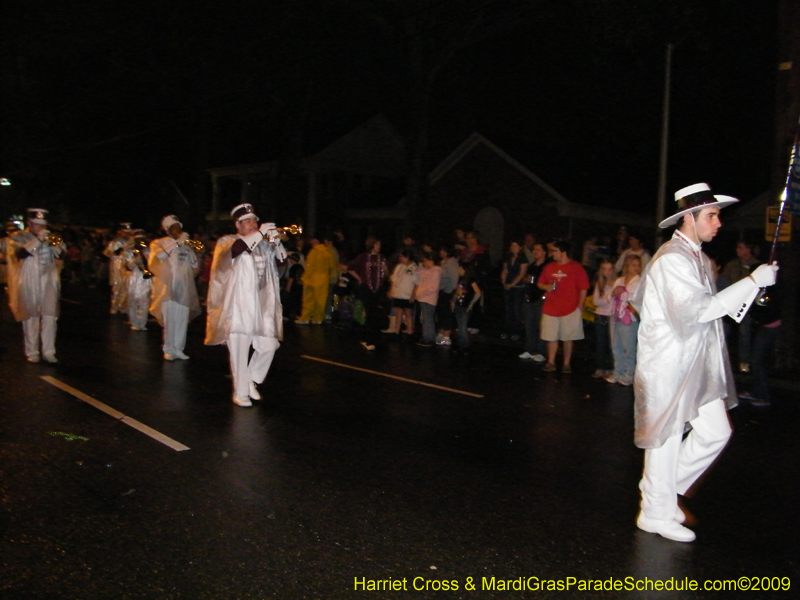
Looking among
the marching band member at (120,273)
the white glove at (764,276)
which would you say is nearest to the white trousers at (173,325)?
the marching band member at (120,273)

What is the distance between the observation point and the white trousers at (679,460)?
4.73 m

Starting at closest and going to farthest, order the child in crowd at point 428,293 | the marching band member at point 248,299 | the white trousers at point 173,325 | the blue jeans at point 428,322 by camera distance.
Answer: the marching band member at point 248,299 < the white trousers at point 173,325 < the child in crowd at point 428,293 < the blue jeans at point 428,322

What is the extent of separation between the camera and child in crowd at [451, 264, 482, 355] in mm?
13273

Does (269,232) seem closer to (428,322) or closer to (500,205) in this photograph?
(428,322)

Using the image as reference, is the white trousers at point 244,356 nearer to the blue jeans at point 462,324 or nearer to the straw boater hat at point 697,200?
the straw boater hat at point 697,200

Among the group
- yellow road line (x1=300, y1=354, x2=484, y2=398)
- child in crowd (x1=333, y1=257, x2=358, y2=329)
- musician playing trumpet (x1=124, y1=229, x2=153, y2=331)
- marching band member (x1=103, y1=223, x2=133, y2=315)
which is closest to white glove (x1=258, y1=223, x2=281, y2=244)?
yellow road line (x1=300, y1=354, x2=484, y2=398)

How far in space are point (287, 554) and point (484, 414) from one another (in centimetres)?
406

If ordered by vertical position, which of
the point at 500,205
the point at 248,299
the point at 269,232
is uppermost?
the point at 500,205

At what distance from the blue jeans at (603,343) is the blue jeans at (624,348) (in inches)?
25.1

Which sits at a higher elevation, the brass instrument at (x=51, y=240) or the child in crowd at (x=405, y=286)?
the brass instrument at (x=51, y=240)

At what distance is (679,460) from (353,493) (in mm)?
2114

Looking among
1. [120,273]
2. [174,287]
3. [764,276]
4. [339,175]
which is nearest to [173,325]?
[174,287]

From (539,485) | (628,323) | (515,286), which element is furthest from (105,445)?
(515,286)

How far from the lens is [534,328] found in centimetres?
1236
